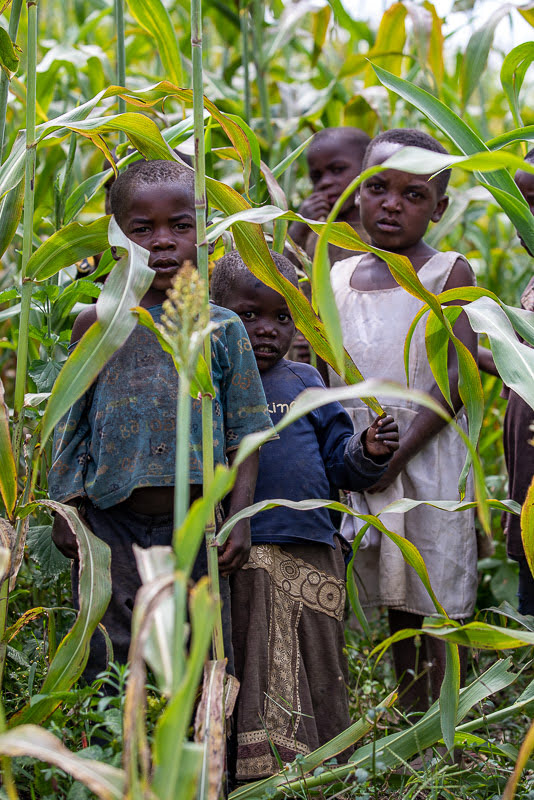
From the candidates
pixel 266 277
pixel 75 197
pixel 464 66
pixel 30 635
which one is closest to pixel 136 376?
pixel 266 277

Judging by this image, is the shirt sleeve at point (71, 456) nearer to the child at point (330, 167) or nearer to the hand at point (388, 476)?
the hand at point (388, 476)

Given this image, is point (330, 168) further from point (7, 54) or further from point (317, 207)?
point (7, 54)

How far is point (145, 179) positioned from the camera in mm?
1593

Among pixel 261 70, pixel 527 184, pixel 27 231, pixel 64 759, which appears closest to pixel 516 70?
pixel 527 184

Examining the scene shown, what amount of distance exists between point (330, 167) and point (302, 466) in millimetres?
1206

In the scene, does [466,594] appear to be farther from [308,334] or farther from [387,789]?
[308,334]

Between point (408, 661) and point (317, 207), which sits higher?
point (317, 207)

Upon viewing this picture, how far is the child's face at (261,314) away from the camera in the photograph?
1.79 meters

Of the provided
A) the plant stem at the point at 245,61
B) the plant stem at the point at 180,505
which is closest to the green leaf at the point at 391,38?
the plant stem at the point at 245,61

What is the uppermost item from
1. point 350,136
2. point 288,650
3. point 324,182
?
point 350,136

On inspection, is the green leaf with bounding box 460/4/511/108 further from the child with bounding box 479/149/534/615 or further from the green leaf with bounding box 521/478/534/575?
the green leaf with bounding box 521/478/534/575

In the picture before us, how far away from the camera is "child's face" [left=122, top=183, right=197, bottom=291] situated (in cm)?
157

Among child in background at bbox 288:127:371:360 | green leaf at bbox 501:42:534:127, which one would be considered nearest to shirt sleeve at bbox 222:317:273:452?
green leaf at bbox 501:42:534:127

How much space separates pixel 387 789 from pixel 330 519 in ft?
1.64
